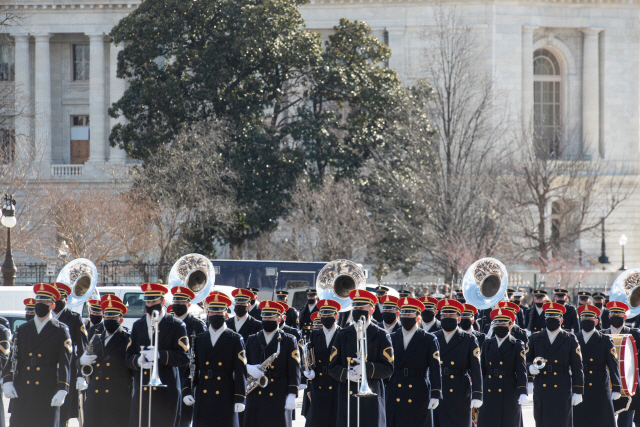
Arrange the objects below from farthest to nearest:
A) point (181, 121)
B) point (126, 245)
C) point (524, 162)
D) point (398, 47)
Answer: point (398, 47) → point (524, 162) → point (181, 121) → point (126, 245)

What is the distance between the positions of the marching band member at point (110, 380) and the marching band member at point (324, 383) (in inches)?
86.8

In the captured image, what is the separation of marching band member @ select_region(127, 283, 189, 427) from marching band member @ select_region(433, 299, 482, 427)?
10.7 ft

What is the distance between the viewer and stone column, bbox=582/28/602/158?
2133 inches

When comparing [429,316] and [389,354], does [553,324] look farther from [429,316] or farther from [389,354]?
[389,354]

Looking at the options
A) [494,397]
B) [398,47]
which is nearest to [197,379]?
[494,397]

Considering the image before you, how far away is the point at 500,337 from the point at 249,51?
25016mm

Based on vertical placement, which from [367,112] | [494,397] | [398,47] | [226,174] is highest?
[398,47]

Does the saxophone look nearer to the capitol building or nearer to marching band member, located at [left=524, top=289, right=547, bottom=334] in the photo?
marching band member, located at [left=524, top=289, right=547, bottom=334]

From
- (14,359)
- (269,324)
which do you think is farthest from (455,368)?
(14,359)

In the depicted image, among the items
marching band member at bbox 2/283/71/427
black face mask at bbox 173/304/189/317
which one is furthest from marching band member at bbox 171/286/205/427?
marching band member at bbox 2/283/71/427

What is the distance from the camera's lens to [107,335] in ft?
36.8

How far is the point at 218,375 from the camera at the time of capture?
35.7 ft

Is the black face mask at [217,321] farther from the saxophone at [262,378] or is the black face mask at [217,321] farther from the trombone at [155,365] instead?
the saxophone at [262,378]

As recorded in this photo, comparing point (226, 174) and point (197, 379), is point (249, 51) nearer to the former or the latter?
point (226, 174)
